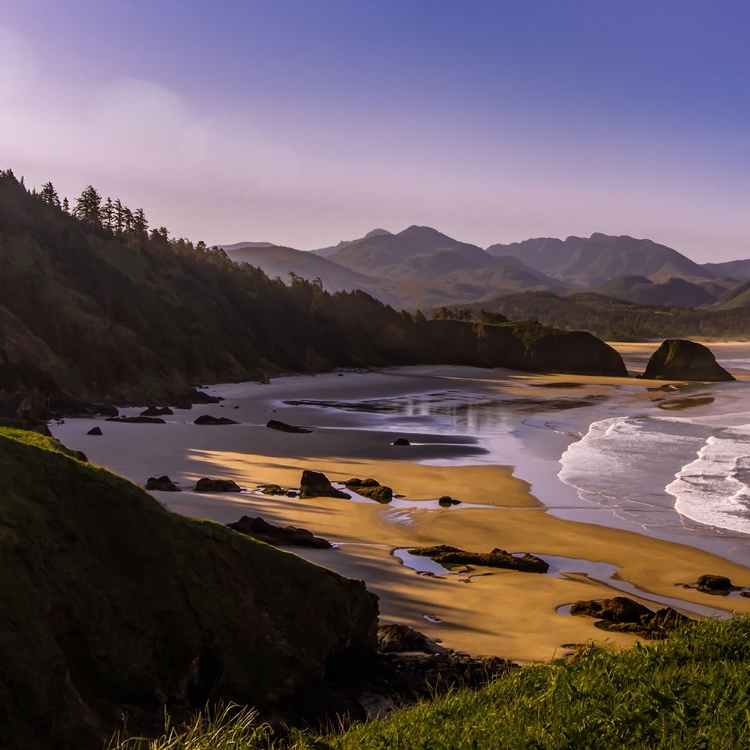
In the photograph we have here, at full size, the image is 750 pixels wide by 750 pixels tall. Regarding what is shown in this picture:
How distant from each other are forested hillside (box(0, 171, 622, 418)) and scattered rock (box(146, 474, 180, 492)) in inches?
535

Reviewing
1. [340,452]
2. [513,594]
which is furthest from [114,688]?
[340,452]

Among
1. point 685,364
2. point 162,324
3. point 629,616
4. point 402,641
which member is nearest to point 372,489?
point 629,616

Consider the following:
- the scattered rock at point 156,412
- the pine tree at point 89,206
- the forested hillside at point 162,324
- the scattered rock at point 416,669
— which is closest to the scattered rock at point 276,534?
the scattered rock at point 416,669

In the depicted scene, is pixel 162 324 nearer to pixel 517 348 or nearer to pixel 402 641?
pixel 517 348

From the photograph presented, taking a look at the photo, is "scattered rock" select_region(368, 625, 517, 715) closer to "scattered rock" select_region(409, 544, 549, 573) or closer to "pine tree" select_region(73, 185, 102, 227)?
"scattered rock" select_region(409, 544, 549, 573)

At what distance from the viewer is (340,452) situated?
33.0m

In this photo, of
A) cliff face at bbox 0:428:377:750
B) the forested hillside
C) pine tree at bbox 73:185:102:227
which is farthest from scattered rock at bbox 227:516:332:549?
pine tree at bbox 73:185:102:227

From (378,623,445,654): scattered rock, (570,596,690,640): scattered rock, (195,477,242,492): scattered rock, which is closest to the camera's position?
(378,623,445,654): scattered rock

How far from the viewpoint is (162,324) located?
66812mm

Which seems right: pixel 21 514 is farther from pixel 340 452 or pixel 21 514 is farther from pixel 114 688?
pixel 340 452

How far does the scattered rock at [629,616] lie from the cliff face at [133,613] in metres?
4.94

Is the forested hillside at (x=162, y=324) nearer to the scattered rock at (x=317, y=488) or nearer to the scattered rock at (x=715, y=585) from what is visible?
the scattered rock at (x=317, y=488)

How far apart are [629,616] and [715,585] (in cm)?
391

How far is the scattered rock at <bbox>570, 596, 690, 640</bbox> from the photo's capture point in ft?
41.0
